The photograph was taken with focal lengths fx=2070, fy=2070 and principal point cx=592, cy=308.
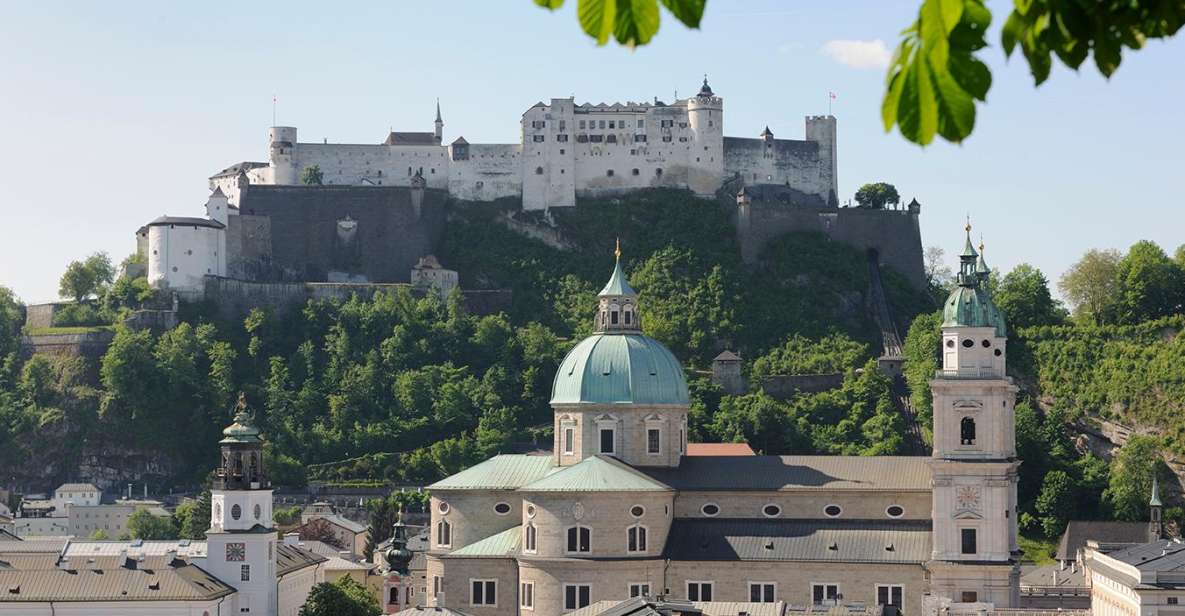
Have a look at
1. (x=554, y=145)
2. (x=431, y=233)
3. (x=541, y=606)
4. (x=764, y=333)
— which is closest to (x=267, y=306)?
(x=431, y=233)

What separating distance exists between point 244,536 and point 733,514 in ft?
58.7

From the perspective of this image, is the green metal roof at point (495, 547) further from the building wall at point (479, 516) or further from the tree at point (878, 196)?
the tree at point (878, 196)

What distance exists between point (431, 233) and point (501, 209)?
14.7 feet

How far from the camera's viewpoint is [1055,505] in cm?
8806

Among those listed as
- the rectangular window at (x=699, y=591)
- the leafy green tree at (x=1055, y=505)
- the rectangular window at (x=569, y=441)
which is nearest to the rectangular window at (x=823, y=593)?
the rectangular window at (x=699, y=591)

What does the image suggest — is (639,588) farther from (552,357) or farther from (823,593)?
(552,357)

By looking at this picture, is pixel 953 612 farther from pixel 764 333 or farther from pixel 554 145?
pixel 554 145

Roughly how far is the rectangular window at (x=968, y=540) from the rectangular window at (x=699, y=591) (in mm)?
7818

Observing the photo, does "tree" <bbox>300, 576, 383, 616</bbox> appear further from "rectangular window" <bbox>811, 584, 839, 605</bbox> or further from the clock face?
"rectangular window" <bbox>811, 584, 839, 605</bbox>

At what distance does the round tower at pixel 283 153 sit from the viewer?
127 m

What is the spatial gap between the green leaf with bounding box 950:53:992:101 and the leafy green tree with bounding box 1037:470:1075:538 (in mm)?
84987

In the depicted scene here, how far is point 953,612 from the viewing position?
6016 cm

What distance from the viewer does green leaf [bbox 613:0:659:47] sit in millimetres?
5480

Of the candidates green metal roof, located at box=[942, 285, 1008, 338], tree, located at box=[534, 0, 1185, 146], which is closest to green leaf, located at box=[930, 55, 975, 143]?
tree, located at box=[534, 0, 1185, 146]
